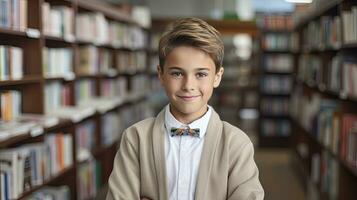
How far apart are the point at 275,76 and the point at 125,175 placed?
6.47 m

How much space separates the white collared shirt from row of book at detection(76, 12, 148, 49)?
2914 mm

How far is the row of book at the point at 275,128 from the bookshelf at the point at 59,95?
8.99 ft

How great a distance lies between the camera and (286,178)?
5.46 m

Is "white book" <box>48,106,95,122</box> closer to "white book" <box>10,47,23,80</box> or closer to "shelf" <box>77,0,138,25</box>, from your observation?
"white book" <box>10,47,23,80</box>

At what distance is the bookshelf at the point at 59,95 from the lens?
2803 mm

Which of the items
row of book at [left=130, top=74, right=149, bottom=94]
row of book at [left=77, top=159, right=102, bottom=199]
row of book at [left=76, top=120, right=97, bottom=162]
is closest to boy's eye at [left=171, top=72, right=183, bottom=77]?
row of book at [left=76, top=120, right=97, bottom=162]

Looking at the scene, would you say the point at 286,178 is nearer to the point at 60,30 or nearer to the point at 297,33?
the point at 297,33

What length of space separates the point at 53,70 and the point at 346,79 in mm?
2234

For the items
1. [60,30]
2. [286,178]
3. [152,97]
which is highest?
[60,30]

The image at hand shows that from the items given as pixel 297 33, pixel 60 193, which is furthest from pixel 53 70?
pixel 297 33

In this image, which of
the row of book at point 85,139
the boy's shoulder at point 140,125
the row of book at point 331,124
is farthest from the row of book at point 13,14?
the row of book at point 331,124

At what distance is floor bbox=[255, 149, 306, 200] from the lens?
4668mm

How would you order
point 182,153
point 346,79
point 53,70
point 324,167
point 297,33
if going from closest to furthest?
point 182,153, point 346,79, point 53,70, point 324,167, point 297,33

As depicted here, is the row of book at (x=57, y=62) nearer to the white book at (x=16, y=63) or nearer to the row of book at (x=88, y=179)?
the white book at (x=16, y=63)
